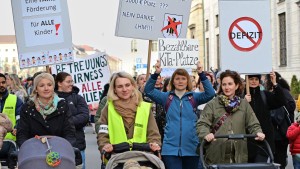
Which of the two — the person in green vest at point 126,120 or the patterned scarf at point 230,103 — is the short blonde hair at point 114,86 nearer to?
the person in green vest at point 126,120

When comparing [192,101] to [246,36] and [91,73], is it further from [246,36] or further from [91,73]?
[91,73]

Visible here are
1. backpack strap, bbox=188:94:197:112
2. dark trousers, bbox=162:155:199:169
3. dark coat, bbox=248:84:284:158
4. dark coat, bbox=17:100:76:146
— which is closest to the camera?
dark coat, bbox=17:100:76:146

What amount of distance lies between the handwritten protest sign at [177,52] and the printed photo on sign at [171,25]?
1.03 ft

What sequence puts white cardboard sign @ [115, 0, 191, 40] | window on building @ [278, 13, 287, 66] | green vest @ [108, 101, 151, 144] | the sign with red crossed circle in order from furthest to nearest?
window on building @ [278, 13, 287, 66] < white cardboard sign @ [115, 0, 191, 40] < the sign with red crossed circle < green vest @ [108, 101, 151, 144]

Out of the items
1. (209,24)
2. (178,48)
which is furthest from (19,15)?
(209,24)

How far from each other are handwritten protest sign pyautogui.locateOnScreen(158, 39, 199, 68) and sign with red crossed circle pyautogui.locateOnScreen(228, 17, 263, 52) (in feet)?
9.95

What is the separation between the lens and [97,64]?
1370 cm

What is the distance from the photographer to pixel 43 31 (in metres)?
10.4

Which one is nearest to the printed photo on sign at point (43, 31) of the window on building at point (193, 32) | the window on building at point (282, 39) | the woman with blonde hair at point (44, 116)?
the woman with blonde hair at point (44, 116)

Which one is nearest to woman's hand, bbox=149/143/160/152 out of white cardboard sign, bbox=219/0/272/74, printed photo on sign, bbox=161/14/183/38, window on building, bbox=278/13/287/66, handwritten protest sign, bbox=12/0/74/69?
white cardboard sign, bbox=219/0/272/74

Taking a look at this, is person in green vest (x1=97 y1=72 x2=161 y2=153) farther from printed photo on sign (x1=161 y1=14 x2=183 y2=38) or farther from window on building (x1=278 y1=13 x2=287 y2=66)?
window on building (x1=278 y1=13 x2=287 y2=66)

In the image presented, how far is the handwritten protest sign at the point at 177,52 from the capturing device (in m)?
11.1

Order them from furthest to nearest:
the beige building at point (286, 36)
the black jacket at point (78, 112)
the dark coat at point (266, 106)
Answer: the beige building at point (286, 36) < the black jacket at point (78, 112) < the dark coat at point (266, 106)

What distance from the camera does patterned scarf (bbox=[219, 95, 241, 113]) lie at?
267 inches
